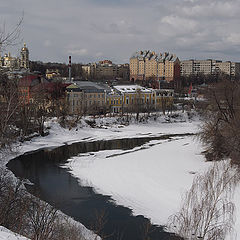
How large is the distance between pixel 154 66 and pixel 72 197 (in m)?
71.0

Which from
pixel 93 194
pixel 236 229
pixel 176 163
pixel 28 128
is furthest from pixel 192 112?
pixel 236 229

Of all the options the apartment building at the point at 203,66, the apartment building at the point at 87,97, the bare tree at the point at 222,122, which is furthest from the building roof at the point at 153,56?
the bare tree at the point at 222,122

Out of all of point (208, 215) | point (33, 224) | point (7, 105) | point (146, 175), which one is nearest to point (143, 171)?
point (146, 175)

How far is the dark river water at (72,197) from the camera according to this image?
32.4 ft

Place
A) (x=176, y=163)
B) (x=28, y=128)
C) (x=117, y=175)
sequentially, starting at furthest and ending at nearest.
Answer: (x=28, y=128) → (x=176, y=163) → (x=117, y=175)

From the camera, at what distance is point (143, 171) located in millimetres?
16031

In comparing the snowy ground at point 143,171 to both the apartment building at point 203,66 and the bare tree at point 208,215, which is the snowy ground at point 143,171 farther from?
the apartment building at point 203,66

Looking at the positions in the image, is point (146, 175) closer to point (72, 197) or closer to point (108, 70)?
point (72, 197)

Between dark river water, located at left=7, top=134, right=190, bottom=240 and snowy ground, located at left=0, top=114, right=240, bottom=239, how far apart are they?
540 mm

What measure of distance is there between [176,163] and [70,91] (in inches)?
950

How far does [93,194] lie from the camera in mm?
13023

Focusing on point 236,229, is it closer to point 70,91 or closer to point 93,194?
point 93,194

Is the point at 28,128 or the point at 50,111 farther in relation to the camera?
the point at 50,111

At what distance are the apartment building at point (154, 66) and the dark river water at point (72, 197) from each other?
196ft
